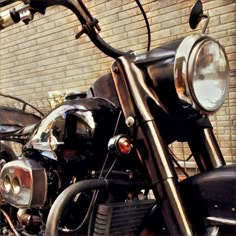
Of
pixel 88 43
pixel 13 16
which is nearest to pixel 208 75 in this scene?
pixel 13 16

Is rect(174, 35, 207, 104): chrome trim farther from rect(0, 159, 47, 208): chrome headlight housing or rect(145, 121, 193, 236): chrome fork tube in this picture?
rect(0, 159, 47, 208): chrome headlight housing

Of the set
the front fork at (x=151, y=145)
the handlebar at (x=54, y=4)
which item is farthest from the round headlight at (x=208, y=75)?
the handlebar at (x=54, y=4)

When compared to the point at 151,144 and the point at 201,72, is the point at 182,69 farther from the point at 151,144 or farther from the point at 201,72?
the point at 151,144

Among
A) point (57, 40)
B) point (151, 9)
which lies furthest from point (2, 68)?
point (151, 9)

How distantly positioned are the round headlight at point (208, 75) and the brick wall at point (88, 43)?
7.43ft

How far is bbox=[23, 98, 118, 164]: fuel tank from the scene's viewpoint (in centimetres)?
118

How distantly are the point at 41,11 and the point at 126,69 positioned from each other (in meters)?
0.30

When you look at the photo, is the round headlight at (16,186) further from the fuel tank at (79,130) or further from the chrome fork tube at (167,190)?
the chrome fork tube at (167,190)

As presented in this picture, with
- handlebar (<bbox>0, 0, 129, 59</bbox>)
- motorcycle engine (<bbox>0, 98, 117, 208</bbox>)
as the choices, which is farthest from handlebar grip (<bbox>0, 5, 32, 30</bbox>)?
motorcycle engine (<bbox>0, 98, 117, 208</bbox>)

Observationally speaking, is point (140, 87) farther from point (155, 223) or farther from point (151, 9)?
point (151, 9)

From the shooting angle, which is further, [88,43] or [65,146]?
[88,43]

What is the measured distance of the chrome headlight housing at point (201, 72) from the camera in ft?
3.37

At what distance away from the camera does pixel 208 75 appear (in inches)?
42.9

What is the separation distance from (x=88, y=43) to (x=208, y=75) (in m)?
3.80
